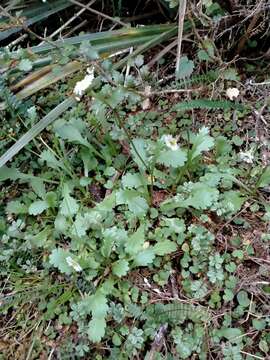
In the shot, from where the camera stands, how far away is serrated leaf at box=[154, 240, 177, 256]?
173 centimetres

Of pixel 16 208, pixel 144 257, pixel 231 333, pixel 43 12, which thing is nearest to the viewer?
pixel 231 333

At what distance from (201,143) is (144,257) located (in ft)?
1.52

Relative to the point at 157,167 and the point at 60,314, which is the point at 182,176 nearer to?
the point at 157,167

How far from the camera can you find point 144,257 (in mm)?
1716

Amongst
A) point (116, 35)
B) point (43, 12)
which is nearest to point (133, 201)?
point (116, 35)

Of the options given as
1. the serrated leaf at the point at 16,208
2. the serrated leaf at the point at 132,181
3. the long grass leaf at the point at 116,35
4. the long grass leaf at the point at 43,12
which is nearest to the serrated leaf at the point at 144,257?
the serrated leaf at the point at 132,181

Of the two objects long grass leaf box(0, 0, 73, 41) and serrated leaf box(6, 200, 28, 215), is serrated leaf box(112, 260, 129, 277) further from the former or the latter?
long grass leaf box(0, 0, 73, 41)

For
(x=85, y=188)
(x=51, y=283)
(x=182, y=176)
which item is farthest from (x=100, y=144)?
(x=51, y=283)


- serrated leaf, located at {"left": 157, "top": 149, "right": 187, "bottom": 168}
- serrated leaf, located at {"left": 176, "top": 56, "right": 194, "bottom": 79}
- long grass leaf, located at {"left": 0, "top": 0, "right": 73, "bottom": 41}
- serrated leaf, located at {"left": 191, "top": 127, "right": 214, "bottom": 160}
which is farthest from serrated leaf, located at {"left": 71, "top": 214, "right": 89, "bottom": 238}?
long grass leaf, located at {"left": 0, "top": 0, "right": 73, "bottom": 41}

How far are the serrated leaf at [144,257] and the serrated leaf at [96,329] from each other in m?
0.22

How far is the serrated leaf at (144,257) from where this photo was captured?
1709mm

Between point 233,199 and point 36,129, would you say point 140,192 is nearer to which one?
point 233,199

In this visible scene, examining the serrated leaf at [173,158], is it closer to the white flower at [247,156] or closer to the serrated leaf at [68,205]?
the white flower at [247,156]

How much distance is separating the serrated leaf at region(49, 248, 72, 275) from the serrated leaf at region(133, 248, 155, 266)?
0.75 feet
